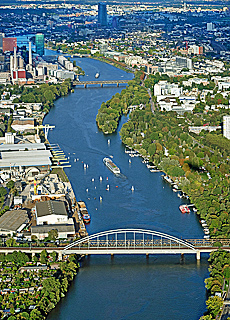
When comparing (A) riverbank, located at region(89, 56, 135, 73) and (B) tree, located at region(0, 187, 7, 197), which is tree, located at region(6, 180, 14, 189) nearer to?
(B) tree, located at region(0, 187, 7, 197)

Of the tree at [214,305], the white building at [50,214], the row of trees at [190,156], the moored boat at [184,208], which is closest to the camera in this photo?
the tree at [214,305]

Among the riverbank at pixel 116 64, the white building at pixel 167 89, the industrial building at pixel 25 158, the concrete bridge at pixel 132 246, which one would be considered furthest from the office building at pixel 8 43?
the concrete bridge at pixel 132 246

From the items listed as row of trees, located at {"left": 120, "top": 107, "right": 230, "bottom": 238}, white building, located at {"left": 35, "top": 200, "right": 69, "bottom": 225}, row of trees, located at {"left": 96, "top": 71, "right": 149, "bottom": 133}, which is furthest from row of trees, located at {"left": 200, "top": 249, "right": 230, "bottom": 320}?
row of trees, located at {"left": 96, "top": 71, "right": 149, "bottom": 133}

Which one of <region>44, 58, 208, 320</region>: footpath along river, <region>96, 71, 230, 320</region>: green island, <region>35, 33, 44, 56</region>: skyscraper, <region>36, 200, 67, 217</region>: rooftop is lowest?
<region>44, 58, 208, 320</region>: footpath along river

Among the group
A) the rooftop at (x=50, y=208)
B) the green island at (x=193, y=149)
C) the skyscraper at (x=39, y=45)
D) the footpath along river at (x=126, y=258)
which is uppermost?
the skyscraper at (x=39, y=45)

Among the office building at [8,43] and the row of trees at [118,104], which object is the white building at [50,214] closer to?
the row of trees at [118,104]

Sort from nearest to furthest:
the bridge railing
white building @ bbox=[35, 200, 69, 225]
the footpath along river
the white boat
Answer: the footpath along river, the bridge railing, white building @ bbox=[35, 200, 69, 225], the white boat

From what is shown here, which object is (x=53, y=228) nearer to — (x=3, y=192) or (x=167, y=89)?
(x=3, y=192)

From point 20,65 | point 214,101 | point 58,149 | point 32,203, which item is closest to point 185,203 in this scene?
point 32,203

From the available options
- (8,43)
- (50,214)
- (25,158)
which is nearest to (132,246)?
(50,214)
